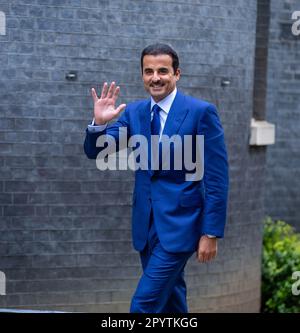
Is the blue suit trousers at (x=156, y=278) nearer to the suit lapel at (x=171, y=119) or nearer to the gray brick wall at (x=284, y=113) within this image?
the suit lapel at (x=171, y=119)

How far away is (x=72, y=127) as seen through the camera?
10141mm

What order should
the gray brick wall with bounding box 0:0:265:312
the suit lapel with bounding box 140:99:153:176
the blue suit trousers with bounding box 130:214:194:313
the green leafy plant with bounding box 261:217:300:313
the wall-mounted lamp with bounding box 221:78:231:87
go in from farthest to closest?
1. the green leafy plant with bounding box 261:217:300:313
2. the wall-mounted lamp with bounding box 221:78:231:87
3. the gray brick wall with bounding box 0:0:265:312
4. the suit lapel with bounding box 140:99:153:176
5. the blue suit trousers with bounding box 130:214:194:313

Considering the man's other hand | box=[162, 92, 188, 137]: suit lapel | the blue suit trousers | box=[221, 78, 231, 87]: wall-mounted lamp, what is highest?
box=[221, 78, 231, 87]: wall-mounted lamp

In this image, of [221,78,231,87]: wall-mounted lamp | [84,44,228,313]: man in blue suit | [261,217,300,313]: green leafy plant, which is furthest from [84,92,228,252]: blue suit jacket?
[261,217,300,313]: green leafy plant

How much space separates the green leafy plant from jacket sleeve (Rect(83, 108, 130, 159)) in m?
4.11

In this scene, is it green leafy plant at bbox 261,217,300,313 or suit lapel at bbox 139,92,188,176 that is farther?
green leafy plant at bbox 261,217,300,313

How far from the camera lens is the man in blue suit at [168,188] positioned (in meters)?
7.97

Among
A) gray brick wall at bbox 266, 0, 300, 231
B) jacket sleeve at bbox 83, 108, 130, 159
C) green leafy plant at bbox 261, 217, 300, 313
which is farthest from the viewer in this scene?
gray brick wall at bbox 266, 0, 300, 231

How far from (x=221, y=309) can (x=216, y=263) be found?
0.45 m

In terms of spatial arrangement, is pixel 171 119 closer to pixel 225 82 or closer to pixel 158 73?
pixel 158 73

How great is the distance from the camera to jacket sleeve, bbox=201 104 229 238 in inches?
314

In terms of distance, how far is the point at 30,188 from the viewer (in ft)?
33.0

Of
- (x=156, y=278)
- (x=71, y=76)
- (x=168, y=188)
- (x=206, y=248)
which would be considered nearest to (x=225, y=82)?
(x=71, y=76)

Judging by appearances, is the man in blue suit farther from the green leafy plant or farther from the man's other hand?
the green leafy plant
